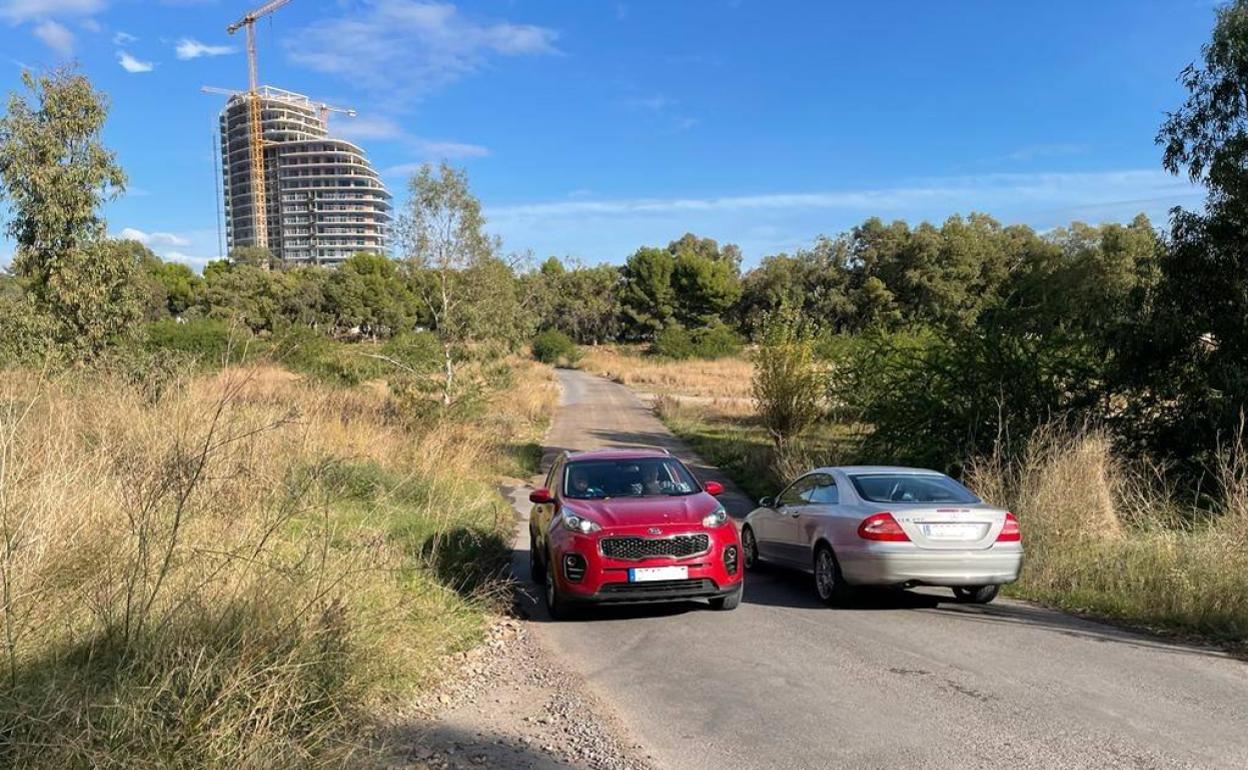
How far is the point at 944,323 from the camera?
58.2ft

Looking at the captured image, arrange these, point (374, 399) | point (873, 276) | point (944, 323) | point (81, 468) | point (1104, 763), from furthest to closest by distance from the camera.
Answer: point (873, 276) → point (374, 399) → point (944, 323) → point (81, 468) → point (1104, 763)

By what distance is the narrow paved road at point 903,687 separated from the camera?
15.8 feet

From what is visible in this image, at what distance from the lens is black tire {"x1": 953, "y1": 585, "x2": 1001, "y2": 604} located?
907 centimetres

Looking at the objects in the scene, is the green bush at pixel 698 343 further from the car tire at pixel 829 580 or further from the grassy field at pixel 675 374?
the car tire at pixel 829 580

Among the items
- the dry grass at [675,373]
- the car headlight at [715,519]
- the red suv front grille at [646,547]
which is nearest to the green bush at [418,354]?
the car headlight at [715,519]

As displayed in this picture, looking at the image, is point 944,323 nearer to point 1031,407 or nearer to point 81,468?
point 1031,407

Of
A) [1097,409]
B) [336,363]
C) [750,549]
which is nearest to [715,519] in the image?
[750,549]

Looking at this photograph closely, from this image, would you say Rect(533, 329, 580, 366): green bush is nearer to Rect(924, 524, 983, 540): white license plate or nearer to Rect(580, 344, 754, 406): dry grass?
Rect(580, 344, 754, 406): dry grass

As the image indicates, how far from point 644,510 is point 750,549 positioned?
3575 millimetres

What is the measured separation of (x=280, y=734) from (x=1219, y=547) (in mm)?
8488

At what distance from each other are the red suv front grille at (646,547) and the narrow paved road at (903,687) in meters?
0.69

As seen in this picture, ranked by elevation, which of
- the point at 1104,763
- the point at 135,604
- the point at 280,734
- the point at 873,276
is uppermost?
the point at 873,276

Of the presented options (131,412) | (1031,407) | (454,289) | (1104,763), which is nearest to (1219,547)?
(1104,763)

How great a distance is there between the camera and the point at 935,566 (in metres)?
→ 8.44
